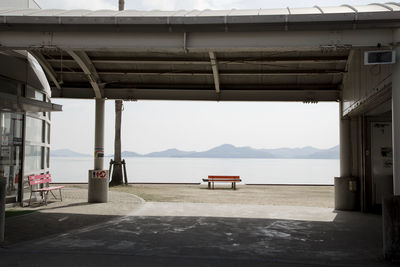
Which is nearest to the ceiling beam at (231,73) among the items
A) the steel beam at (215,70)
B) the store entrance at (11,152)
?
the steel beam at (215,70)

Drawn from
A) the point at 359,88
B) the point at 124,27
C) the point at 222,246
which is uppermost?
the point at 124,27

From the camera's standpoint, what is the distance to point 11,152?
39.7ft

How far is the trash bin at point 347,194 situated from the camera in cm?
1259

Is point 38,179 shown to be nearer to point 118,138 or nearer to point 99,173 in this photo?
point 99,173

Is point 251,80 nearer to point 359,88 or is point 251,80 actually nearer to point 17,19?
point 359,88

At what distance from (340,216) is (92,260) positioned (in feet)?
24.8

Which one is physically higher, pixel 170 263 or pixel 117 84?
pixel 117 84

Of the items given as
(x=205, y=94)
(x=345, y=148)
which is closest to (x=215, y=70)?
(x=205, y=94)

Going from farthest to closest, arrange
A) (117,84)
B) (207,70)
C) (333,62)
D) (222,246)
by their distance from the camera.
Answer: (117,84) < (207,70) < (333,62) < (222,246)

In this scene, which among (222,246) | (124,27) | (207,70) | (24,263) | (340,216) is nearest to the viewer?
(24,263)

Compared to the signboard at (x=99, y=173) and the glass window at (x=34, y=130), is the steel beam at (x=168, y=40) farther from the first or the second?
the signboard at (x=99, y=173)

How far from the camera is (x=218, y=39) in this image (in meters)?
8.05

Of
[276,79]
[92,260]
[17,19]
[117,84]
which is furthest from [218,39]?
[117,84]

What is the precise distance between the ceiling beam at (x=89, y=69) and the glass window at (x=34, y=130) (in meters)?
2.22
